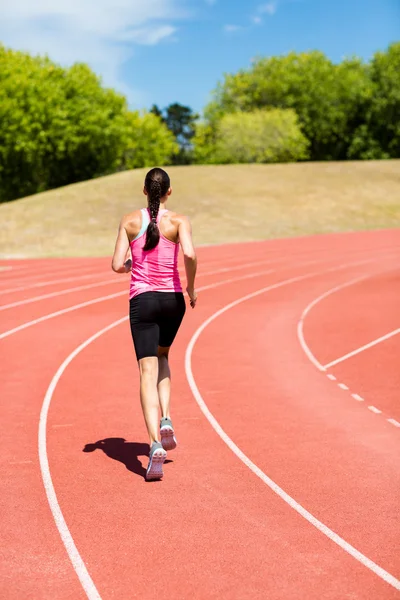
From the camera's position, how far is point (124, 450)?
6.73 m

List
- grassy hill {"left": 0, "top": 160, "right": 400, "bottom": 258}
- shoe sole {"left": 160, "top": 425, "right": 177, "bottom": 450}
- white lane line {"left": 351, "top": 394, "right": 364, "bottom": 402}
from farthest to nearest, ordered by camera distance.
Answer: grassy hill {"left": 0, "top": 160, "right": 400, "bottom": 258}
white lane line {"left": 351, "top": 394, "right": 364, "bottom": 402}
shoe sole {"left": 160, "top": 425, "right": 177, "bottom": 450}

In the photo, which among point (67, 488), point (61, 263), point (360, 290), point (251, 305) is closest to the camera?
point (67, 488)

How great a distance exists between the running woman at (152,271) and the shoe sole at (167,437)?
0.39ft

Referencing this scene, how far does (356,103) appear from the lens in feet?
252

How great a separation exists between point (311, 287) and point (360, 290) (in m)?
1.21

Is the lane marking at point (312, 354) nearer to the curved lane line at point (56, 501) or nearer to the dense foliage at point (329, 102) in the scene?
the curved lane line at point (56, 501)

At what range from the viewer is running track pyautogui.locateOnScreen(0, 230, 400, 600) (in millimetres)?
4297

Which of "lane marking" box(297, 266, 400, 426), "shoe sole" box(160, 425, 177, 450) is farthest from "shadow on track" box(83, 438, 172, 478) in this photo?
"lane marking" box(297, 266, 400, 426)

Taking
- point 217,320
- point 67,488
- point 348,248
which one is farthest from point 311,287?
point 67,488

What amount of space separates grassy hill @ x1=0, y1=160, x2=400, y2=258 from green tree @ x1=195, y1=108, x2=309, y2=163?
9181 millimetres

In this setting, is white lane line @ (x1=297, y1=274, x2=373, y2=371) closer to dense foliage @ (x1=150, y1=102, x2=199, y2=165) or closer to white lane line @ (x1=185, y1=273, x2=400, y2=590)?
white lane line @ (x1=185, y1=273, x2=400, y2=590)

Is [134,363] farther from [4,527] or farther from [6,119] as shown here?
[6,119]

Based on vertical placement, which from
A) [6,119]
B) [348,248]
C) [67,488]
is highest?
[6,119]

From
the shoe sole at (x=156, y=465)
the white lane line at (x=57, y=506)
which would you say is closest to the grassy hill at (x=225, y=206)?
the white lane line at (x=57, y=506)
